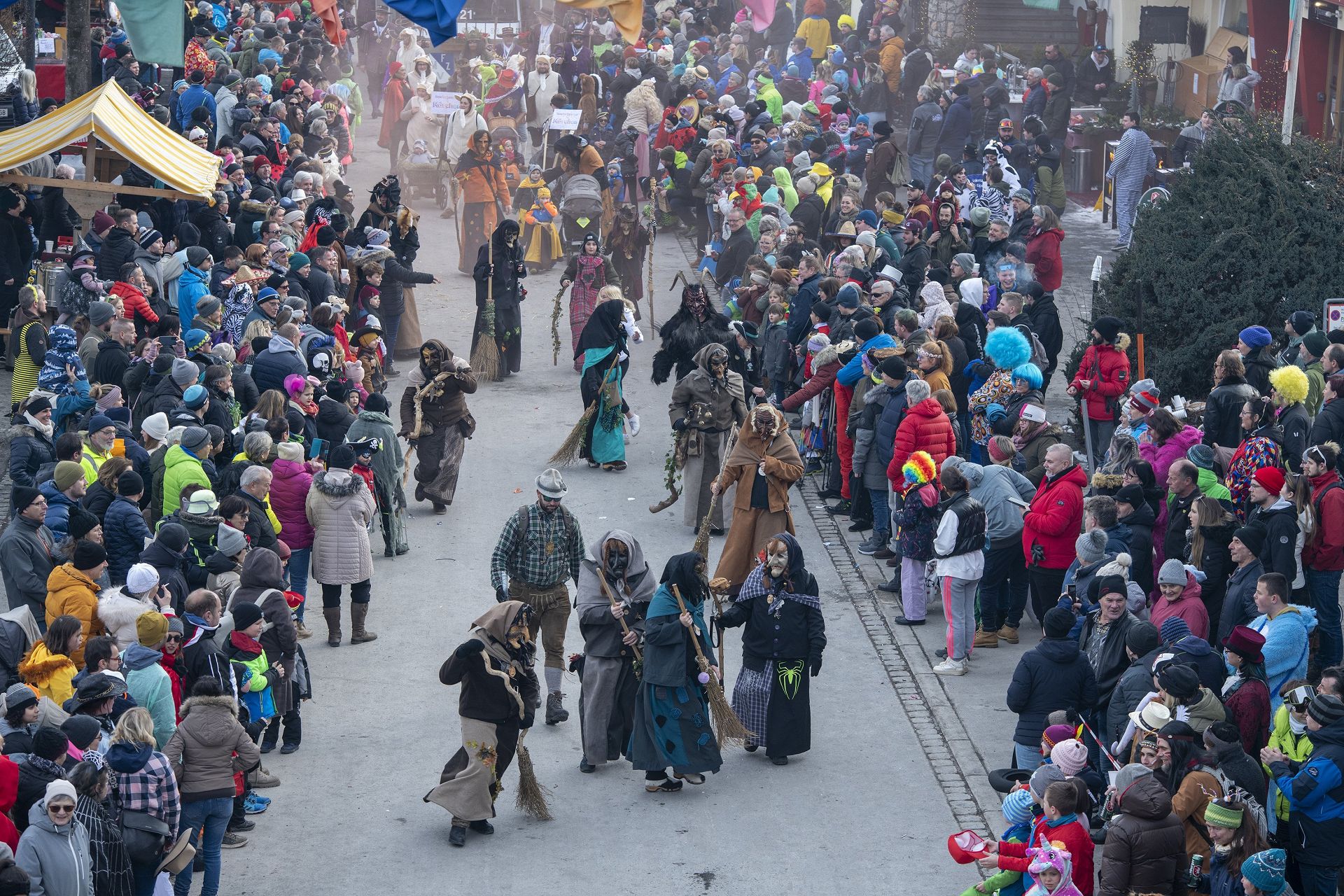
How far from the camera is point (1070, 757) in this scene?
869 centimetres

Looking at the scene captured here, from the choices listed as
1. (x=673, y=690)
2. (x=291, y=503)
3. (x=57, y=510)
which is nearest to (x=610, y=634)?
(x=673, y=690)

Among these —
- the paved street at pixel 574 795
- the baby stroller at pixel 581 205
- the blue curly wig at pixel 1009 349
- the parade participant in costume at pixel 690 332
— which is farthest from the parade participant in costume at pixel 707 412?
the baby stroller at pixel 581 205

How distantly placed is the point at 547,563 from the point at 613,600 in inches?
38.9

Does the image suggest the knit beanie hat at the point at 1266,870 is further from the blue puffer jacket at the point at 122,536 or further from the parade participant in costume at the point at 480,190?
the parade participant in costume at the point at 480,190

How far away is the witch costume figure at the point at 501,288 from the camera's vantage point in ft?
61.9

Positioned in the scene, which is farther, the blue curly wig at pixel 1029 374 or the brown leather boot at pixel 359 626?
the blue curly wig at pixel 1029 374

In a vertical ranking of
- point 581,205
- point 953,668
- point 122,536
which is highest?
point 581,205

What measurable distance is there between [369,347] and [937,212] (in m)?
6.23

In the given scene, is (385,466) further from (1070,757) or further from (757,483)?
(1070,757)

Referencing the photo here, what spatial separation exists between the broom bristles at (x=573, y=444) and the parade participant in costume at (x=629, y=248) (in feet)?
14.8

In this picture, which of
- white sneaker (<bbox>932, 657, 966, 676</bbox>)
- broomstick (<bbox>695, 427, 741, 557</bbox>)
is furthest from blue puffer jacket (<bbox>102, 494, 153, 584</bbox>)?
white sneaker (<bbox>932, 657, 966, 676</bbox>)

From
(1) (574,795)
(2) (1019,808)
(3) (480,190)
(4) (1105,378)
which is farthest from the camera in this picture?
(3) (480,190)

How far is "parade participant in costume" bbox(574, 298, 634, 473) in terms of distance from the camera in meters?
16.5

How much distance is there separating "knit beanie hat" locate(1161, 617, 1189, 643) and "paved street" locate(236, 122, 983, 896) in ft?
5.52
